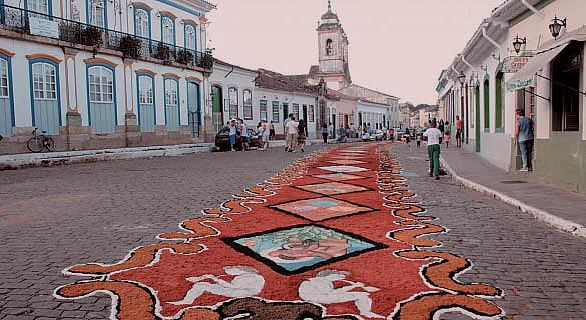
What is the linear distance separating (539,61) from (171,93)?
20627 mm

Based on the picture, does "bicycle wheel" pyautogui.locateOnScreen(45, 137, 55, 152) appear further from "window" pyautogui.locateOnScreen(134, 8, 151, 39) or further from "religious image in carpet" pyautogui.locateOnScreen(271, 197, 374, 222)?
"religious image in carpet" pyautogui.locateOnScreen(271, 197, 374, 222)

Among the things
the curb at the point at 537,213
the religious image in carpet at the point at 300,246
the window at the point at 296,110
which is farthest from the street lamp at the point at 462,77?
the window at the point at 296,110

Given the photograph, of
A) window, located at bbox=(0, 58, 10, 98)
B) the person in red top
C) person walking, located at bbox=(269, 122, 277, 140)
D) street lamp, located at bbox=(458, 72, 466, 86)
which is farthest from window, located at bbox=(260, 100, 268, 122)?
window, located at bbox=(0, 58, 10, 98)

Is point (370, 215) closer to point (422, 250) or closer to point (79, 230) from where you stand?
point (422, 250)

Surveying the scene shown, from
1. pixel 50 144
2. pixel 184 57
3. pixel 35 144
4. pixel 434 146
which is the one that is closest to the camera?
pixel 434 146

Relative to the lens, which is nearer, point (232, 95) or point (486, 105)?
point (486, 105)

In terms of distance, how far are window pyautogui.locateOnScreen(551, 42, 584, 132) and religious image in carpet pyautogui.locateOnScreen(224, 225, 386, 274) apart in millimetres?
5517

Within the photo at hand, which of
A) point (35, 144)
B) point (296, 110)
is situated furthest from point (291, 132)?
point (296, 110)

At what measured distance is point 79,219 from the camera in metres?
7.03

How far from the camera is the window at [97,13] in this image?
21250 mm

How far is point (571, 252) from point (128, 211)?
5665mm

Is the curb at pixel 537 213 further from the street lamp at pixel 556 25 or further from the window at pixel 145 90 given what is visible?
the window at pixel 145 90

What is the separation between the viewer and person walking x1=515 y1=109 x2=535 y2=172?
426 inches

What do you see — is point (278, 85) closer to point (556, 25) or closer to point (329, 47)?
point (329, 47)
